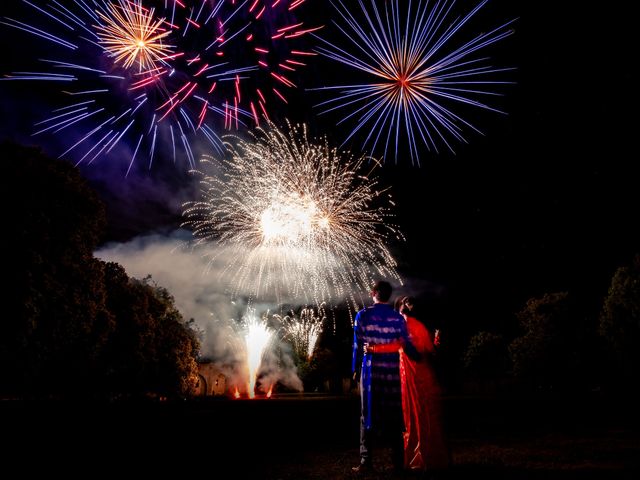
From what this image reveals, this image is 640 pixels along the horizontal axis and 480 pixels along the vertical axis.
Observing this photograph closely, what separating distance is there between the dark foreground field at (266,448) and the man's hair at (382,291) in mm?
1852

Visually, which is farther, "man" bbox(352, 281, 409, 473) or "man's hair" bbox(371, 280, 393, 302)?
"man's hair" bbox(371, 280, 393, 302)

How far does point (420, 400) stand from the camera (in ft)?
19.2

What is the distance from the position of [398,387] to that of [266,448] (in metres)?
2.80

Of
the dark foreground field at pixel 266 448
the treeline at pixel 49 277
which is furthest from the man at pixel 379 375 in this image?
the treeline at pixel 49 277

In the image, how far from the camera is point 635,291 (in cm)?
2269

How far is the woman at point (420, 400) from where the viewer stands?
5.55 m

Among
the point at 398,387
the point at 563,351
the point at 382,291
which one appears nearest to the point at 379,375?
the point at 398,387

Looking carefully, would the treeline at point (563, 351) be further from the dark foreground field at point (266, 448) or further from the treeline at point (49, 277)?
the treeline at point (49, 277)

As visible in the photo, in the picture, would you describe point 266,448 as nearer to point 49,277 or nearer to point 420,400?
point 420,400

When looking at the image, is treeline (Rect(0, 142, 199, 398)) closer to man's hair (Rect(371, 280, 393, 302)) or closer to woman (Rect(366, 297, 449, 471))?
man's hair (Rect(371, 280, 393, 302))

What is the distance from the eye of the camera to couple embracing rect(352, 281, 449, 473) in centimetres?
551

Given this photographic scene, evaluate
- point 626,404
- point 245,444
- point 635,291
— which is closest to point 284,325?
point 635,291

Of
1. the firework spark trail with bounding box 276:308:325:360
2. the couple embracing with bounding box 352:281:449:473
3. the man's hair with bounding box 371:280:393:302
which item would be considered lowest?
the couple embracing with bounding box 352:281:449:473

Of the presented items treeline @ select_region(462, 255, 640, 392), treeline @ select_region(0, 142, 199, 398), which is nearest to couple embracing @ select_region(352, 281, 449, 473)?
treeline @ select_region(0, 142, 199, 398)
